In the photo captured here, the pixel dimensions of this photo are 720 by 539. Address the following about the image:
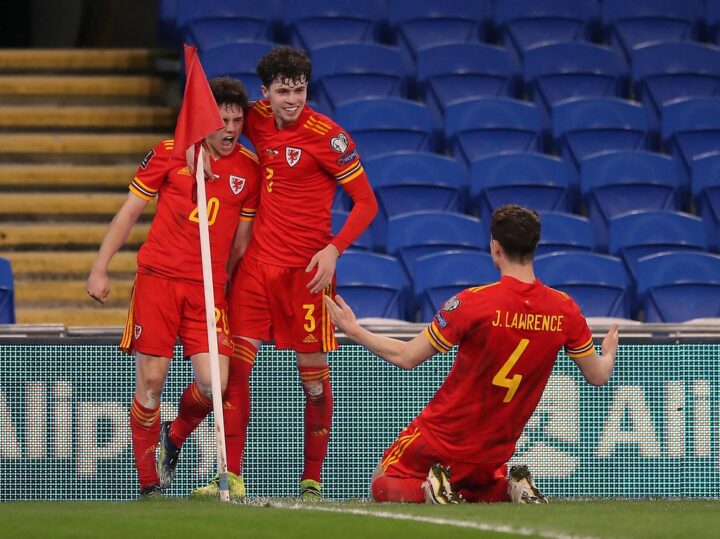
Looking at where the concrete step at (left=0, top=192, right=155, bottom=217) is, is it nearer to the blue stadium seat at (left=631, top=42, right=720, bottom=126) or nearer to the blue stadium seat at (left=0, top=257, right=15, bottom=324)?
the blue stadium seat at (left=0, top=257, right=15, bottom=324)

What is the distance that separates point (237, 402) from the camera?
5938mm

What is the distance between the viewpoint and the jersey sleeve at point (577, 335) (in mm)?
5082

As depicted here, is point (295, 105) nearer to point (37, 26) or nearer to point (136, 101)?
point (136, 101)

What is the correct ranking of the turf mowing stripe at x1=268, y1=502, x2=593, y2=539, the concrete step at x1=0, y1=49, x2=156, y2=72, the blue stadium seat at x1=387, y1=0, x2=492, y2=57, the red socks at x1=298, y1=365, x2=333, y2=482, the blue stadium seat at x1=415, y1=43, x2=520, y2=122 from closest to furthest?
the turf mowing stripe at x1=268, y1=502, x2=593, y2=539, the red socks at x1=298, y1=365, x2=333, y2=482, the blue stadium seat at x1=415, y1=43, x2=520, y2=122, the blue stadium seat at x1=387, y1=0, x2=492, y2=57, the concrete step at x1=0, y1=49, x2=156, y2=72

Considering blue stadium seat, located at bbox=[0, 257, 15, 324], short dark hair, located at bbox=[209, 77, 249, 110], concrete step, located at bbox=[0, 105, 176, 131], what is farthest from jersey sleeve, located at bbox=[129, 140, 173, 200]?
concrete step, located at bbox=[0, 105, 176, 131]

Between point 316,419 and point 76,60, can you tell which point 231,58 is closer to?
point 76,60

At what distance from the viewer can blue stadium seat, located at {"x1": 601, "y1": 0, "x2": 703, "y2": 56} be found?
10789 mm

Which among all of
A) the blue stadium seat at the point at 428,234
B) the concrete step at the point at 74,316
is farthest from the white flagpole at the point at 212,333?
the concrete step at the point at 74,316

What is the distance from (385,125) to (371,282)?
1.81 metres

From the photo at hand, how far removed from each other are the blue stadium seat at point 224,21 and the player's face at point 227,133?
13.9ft

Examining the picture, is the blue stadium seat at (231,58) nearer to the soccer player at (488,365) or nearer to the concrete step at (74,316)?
the concrete step at (74,316)

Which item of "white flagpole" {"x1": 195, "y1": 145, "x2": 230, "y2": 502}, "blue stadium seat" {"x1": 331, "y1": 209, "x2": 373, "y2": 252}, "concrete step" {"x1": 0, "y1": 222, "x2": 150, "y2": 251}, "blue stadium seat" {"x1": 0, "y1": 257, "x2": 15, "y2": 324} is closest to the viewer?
"white flagpole" {"x1": 195, "y1": 145, "x2": 230, "y2": 502}

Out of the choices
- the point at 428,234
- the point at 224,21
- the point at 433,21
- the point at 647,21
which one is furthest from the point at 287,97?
the point at 647,21

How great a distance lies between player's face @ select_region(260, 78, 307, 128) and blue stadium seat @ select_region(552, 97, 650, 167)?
13.6 ft
